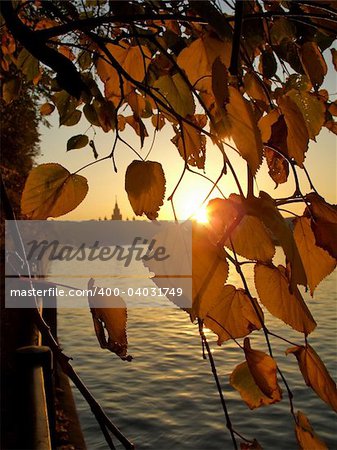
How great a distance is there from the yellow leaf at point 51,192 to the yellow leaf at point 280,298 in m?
0.22

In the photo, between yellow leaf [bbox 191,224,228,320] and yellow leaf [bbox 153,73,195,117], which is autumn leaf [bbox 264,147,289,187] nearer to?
yellow leaf [bbox 153,73,195,117]

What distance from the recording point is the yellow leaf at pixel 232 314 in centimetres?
59

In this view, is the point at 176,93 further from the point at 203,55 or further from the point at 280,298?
the point at 280,298

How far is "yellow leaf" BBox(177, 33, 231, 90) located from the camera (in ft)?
1.96

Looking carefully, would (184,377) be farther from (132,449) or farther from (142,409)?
(132,449)

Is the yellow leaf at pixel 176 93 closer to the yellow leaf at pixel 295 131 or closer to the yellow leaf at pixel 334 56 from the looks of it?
the yellow leaf at pixel 295 131

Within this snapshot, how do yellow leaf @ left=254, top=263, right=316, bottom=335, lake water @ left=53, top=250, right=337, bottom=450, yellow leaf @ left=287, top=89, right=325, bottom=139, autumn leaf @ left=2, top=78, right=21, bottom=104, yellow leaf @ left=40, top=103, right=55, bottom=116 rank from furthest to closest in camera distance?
lake water @ left=53, top=250, right=337, bottom=450, yellow leaf @ left=40, top=103, right=55, bottom=116, autumn leaf @ left=2, top=78, right=21, bottom=104, yellow leaf @ left=287, top=89, right=325, bottom=139, yellow leaf @ left=254, top=263, right=316, bottom=335

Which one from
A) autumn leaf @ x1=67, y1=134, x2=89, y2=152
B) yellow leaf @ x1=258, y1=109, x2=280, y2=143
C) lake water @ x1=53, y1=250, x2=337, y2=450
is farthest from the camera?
lake water @ x1=53, y1=250, x2=337, y2=450

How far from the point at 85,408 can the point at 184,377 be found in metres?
2.82

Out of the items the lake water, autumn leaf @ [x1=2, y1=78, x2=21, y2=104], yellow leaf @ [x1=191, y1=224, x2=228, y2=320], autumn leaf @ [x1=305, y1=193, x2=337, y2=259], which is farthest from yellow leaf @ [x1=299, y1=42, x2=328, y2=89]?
the lake water

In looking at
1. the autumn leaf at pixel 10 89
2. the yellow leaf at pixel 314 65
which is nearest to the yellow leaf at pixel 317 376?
the yellow leaf at pixel 314 65

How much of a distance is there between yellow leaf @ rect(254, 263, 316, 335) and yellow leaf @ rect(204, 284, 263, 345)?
0.07 m

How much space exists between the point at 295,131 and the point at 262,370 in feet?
0.83

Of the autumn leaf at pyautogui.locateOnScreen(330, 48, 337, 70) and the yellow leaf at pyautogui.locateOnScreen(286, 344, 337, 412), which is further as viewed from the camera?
the autumn leaf at pyautogui.locateOnScreen(330, 48, 337, 70)
